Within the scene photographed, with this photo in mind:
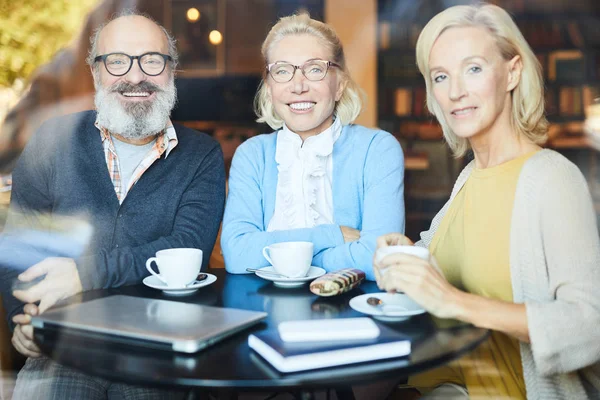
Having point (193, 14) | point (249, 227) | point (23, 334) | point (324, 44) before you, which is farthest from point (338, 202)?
point (193, 14)

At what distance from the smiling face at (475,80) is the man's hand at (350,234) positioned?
0.34m

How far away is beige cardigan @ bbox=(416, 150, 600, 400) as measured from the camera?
816mm

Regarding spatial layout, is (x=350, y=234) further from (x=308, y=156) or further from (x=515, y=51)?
(x=515, y=51)

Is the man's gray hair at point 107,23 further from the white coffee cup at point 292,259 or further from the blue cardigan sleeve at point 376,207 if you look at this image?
the white coffee cup at point 292,259

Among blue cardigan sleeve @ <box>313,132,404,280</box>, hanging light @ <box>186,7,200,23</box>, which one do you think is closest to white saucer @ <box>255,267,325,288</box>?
blue cardigan sleeve @ <box>313,132,404,280</box>

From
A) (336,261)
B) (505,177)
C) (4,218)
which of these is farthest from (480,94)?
(4,218)

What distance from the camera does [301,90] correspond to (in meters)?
1.34

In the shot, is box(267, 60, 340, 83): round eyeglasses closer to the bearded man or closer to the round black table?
the bearded man

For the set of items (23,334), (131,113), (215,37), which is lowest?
(23,334)

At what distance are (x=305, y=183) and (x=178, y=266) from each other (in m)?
0.50

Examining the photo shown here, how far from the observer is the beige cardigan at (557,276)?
816 millimetres

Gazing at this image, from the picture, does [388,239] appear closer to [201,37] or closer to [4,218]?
[4,218]

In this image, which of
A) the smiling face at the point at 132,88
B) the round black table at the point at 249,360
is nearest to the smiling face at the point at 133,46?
the smiling face at the point at 132,88

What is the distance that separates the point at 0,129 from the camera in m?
1.35
